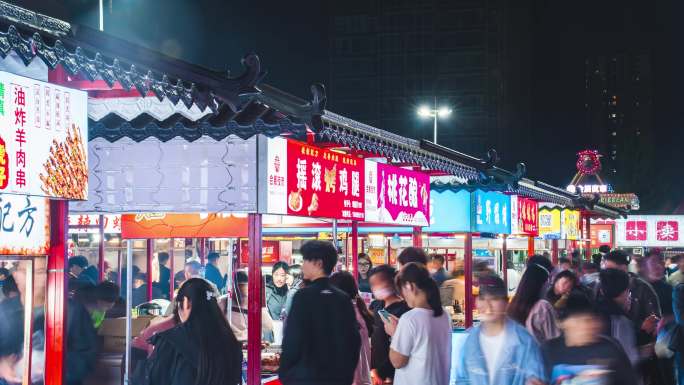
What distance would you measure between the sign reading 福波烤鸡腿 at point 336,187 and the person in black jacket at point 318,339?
3.04 m

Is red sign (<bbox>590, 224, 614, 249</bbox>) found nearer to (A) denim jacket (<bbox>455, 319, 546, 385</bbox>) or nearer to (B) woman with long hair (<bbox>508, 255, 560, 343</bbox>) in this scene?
→ (B) woman with long hair (<bbox>508, 255, 560, 343</bbox>)

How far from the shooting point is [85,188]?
279 inches

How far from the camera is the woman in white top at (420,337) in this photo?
705cm

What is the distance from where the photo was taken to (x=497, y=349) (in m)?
6.46

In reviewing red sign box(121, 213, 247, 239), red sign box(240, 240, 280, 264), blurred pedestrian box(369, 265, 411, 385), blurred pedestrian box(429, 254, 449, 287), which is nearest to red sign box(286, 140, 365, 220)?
red sign box(121, 213, 247, 239)

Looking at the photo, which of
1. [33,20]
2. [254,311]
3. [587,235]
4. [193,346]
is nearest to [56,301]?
[193,346]

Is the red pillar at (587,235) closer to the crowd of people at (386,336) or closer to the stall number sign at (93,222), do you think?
the stall number sign at (93,222)

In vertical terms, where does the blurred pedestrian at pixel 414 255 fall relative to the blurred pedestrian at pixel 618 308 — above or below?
above

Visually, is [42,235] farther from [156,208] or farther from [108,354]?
[108,354]

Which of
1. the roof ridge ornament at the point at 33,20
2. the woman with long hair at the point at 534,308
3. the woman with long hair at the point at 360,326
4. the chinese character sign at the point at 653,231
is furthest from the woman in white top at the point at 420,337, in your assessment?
the chinese character sign at the point at 653,231

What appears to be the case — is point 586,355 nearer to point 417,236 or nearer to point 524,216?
point 417,236

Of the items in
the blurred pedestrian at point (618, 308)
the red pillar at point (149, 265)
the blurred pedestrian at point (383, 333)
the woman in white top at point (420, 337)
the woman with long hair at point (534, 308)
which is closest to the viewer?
the woman in white top at point (420, 337)

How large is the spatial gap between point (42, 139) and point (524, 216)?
66.8 ft

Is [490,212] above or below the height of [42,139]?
below
